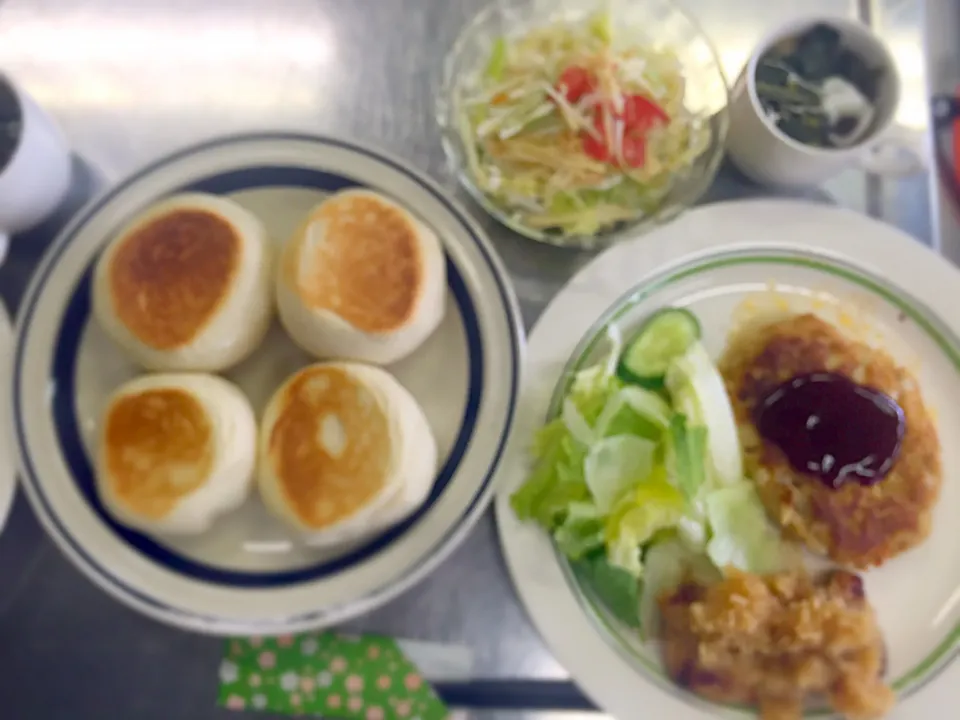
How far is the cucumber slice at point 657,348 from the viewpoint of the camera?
0.98 m

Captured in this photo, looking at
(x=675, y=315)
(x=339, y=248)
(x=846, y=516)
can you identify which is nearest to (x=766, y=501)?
(x=846, y=516)

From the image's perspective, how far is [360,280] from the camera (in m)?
0.90

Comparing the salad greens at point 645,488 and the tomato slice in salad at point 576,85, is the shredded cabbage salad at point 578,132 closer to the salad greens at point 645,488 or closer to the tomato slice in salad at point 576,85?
the tomato slice in salad at point 576,85

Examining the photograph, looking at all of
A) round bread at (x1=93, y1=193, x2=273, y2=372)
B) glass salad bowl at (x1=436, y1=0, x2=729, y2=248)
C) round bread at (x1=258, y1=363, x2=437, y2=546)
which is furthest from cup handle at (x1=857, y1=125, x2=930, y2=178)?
round bread at (x1=93, y1=193, x2=273, y2=372)

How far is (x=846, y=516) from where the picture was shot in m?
0.94

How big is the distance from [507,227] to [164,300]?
43 centimetres

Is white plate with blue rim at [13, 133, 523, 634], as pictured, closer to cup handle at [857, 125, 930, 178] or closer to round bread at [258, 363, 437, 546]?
round bread at [258, 363, 437, 546]

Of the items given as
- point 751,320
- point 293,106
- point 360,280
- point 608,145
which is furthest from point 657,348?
point 293,106

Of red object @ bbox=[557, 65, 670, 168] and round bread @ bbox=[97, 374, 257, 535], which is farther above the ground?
red object @ bbox=[557, 65, 670, 168]

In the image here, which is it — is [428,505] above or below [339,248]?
below

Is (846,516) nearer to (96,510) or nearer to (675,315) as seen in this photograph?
(675,315)

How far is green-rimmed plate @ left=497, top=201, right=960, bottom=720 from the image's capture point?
0.93 metres

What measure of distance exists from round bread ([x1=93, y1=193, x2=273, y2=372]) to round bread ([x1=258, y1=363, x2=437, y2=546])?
97 mm

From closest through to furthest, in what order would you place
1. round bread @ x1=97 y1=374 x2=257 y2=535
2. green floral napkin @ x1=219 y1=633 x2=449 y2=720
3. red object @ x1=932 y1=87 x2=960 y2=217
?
round bread @ x1=97 y1=374 x2=257 y2=535 → green floral napkin @ x1=219 y1=633 x2=449 y2=720 → red object @ x1=932 y1=87 x2=960 y2=217
